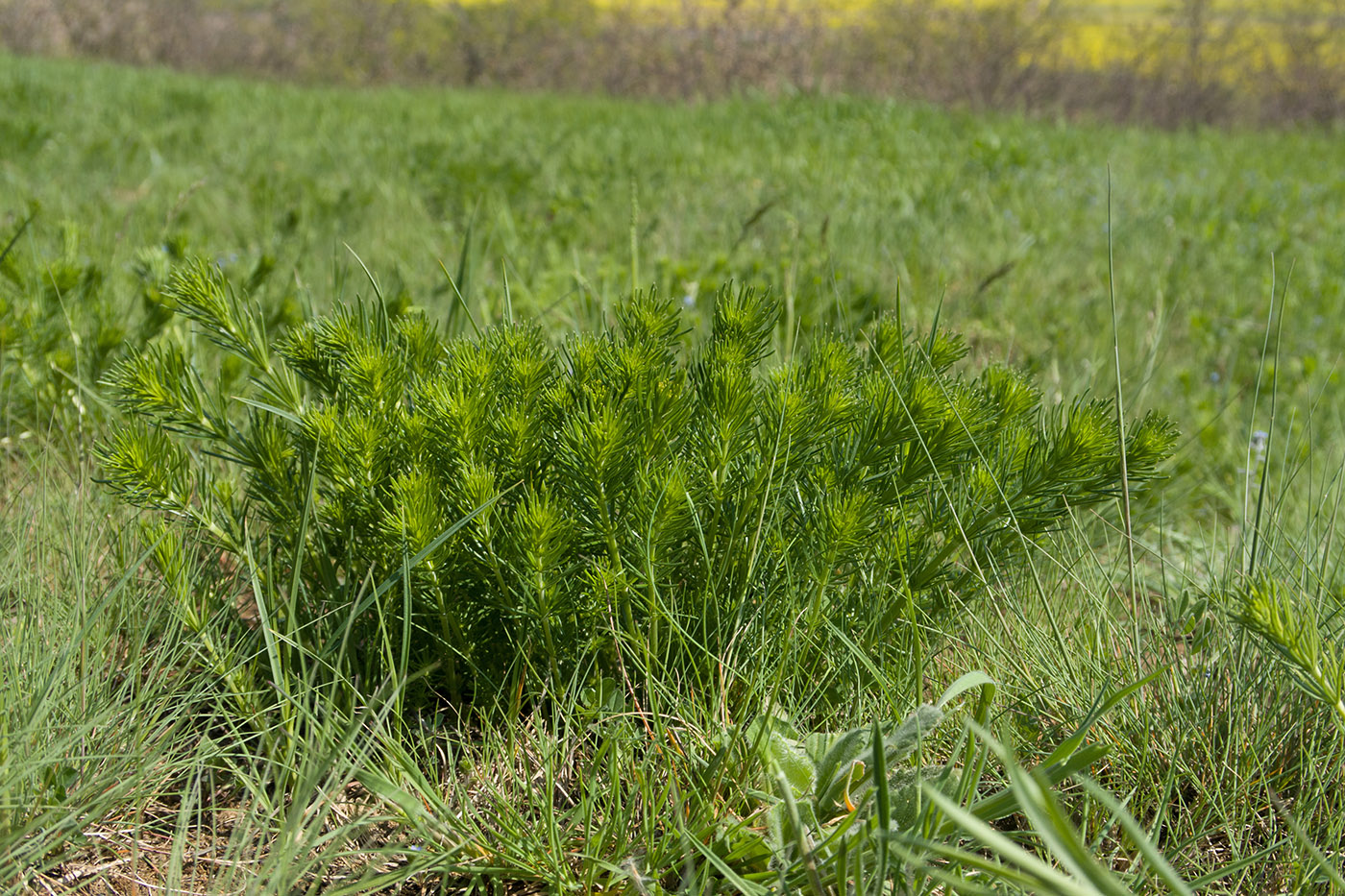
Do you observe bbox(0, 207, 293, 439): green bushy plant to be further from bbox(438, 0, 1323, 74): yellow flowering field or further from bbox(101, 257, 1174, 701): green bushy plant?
bbox(438, 0, 1323, 74): yellow flowering field

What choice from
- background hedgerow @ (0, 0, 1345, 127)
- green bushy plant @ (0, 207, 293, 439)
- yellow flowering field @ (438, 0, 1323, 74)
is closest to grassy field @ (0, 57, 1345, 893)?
green bushy plant @ (0, 207, 293, 439)

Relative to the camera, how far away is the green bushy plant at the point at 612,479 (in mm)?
1187

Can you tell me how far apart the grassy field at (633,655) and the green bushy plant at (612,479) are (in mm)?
76

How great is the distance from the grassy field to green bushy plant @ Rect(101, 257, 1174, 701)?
76 millimetres

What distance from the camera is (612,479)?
3.86 ft

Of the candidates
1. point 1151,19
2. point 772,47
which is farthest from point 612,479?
point 1151,19

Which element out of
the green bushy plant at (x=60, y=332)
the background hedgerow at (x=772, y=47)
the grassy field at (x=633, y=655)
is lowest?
the grassy field at (x=633, y=655)

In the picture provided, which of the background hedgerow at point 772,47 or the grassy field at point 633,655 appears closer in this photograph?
the grassy field at point 633,655

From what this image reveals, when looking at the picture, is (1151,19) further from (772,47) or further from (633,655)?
(633,655)

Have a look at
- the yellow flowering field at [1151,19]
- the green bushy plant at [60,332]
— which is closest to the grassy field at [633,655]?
the green bushy plant at [60,332]

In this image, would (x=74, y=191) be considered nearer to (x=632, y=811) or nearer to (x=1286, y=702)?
(x=632, y=811)

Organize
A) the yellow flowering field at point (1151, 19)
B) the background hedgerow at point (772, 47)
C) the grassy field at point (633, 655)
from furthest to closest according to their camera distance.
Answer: the yellow flowering field at point (1151, 19) < the background hedgerow at point (772, 47) < the grassy field at point (633, 655)

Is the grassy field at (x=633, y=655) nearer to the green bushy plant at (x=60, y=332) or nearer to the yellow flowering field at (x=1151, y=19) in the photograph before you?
the green bushy plant at (x=60, y=332)

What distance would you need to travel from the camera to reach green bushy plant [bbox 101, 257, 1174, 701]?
1.19 meters
